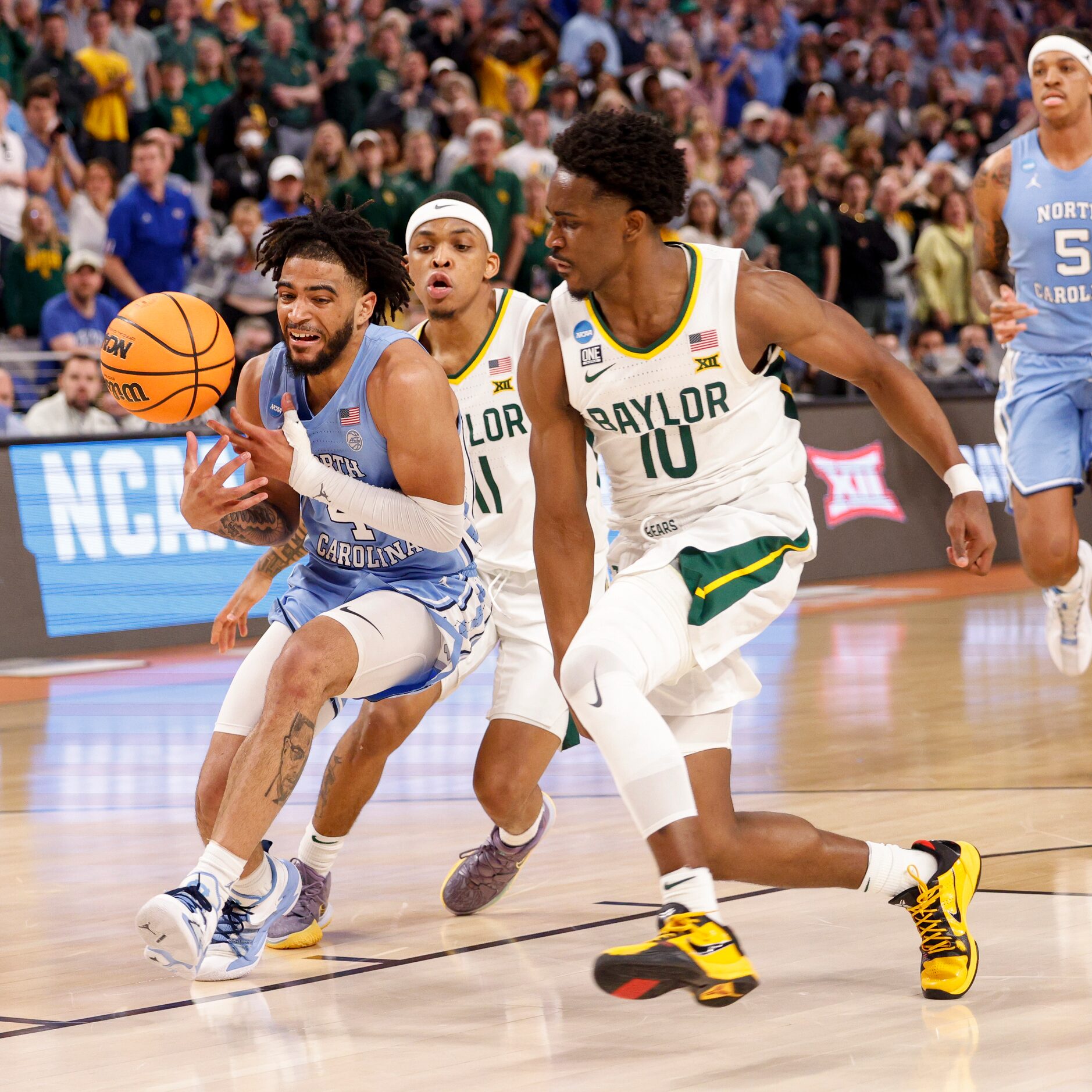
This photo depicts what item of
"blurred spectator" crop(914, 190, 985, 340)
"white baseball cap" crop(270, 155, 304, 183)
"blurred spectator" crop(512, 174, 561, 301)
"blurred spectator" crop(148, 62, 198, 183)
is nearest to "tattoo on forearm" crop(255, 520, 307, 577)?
"white baseball cap" crop(270, 155, 304, 183)

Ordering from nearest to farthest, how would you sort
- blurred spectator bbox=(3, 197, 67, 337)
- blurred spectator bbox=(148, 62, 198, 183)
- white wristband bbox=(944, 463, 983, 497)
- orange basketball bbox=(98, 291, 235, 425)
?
white wristband bbox=(944, 463, 983, 497) < orange basketball bbox=(98, 291, 235, 425) < blurred spectator bbox=(3, 197, 67, 337) < blurred spectator bbox=(148, 62, 198, 183)

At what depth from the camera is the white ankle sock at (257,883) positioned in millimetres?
4715

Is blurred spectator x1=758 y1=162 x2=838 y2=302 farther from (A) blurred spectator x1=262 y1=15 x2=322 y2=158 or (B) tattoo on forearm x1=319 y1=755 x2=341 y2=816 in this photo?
(B) tattoo on forearm x1=319 y1=755 x2=341 y2=816

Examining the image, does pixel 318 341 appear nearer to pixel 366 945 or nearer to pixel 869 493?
pixel 366 945

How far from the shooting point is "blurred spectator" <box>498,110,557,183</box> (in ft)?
52.3

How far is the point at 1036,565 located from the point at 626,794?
4.03m

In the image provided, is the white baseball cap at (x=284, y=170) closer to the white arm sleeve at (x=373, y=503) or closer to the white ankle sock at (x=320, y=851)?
the white arm sleeve at (x=373, y=503)

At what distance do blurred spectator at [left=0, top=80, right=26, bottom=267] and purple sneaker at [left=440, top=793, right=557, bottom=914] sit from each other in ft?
28.7

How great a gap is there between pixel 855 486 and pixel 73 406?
6346mm

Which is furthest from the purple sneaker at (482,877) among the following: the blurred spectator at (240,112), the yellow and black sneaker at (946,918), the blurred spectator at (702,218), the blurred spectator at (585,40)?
the blurred spectator at (585,40)

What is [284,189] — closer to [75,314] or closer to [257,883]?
[75,314]

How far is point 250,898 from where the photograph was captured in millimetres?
4734

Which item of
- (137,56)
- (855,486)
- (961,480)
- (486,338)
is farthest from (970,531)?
(137,56)

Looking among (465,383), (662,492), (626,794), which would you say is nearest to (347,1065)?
(626,794)
